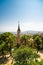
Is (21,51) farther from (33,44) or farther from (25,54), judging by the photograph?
(33,44)

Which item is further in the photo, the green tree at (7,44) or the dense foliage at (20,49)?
the green tree at (7,44)

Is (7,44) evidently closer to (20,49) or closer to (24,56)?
(20,49)

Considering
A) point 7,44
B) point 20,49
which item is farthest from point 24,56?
point 7,44

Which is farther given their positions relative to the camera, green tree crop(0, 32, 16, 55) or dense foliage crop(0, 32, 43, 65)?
green tree crop(0, 32, 16, 55)

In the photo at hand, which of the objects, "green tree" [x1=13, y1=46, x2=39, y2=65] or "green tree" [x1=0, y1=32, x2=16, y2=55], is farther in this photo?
"green tree" [x1=0, y1=32, x2=16, y2=55]

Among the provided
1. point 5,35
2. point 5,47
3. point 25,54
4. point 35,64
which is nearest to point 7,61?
point 5,47

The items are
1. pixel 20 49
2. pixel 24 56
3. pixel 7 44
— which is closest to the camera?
pixel 24 56

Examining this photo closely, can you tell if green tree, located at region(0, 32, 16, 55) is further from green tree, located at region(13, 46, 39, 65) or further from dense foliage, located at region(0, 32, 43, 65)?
green tree, located at region(13, 46, 39, 65)

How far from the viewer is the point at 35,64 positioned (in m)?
6.56

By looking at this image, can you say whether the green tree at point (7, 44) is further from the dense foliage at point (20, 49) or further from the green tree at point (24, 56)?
the green tree at point (24, 56)

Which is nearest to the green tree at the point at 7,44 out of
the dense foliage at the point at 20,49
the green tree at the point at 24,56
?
the dense foliage at the point at 20,49

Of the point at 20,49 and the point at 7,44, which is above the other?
the point at 20,49

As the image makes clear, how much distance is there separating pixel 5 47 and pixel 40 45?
14.5 feet

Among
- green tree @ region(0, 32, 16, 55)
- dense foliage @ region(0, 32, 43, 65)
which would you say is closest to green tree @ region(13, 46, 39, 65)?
dense foliage @ region(0, 32, 43, 65)
